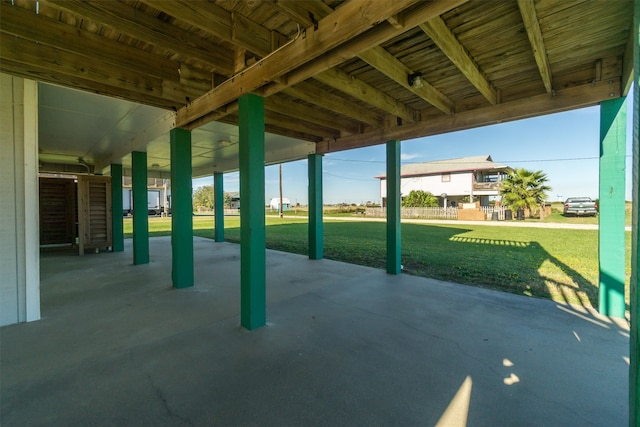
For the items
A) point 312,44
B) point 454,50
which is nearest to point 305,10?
point 312,44

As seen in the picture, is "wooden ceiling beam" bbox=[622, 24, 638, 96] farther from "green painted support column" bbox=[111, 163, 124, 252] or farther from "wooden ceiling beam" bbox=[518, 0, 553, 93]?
"green painted support column" bbox=[111, 163, 124, 252]

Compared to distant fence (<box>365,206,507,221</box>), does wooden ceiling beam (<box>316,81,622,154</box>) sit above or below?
above

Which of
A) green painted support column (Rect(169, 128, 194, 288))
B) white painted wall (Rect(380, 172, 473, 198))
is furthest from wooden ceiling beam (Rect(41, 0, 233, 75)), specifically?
white painted wall (Rect(380, 172, 473, 198))

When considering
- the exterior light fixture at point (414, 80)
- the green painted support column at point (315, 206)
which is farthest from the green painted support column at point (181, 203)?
the exterior light fixture at point (414, 80)

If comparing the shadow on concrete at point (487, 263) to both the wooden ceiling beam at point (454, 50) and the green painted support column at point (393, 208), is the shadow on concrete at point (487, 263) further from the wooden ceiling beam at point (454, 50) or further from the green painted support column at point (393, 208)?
the wooden ceiling beam at point (454, 50)

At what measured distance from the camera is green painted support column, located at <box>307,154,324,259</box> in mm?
6516

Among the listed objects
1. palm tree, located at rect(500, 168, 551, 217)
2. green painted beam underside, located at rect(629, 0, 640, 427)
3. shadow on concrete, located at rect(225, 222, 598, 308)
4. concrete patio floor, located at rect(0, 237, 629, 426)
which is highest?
palm tree, located at rect(500, 168, 551, 217)

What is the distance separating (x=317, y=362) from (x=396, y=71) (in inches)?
123

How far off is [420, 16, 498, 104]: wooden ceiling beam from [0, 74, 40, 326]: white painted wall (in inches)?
173

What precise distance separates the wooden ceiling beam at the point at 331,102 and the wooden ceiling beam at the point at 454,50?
1706mm

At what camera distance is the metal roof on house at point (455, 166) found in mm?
20969

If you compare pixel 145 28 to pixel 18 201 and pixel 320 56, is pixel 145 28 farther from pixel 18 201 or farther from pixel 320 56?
pixel 18 201

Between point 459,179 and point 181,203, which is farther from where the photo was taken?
point 459,179

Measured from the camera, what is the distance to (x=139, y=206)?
233 inches
